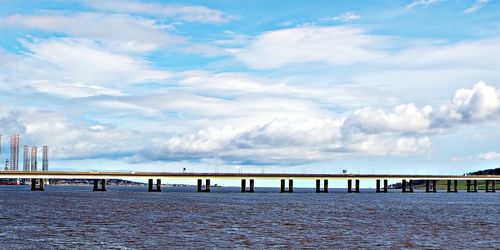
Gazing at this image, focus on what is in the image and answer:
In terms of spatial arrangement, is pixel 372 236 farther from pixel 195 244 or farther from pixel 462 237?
pixel 195 244

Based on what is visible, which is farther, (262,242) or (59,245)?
(262,242)

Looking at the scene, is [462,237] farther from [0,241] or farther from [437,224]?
[0,241]

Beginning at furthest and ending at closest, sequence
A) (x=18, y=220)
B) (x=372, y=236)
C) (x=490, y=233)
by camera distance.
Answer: (x=18, y=220) < (x=490, y=233) < (x=372, y=236)

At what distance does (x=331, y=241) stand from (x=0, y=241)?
25.9 metres

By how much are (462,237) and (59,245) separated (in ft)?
115

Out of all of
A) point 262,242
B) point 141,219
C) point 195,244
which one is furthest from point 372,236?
point 141,219

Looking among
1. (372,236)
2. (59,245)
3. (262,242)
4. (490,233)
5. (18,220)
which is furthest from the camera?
(18,220)

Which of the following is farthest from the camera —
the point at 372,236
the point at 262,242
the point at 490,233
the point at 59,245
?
the point at 490,233

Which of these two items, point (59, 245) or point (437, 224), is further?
point (437, 224)

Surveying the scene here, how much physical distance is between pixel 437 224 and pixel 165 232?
1317 inches

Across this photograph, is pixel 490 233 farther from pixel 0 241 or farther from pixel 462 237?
pixel 0 241

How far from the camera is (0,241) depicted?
52.0 meters

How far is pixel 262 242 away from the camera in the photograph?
5403 cm

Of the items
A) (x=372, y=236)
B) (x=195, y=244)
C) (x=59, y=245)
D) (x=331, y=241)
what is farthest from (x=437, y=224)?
(x=59, y=245)
